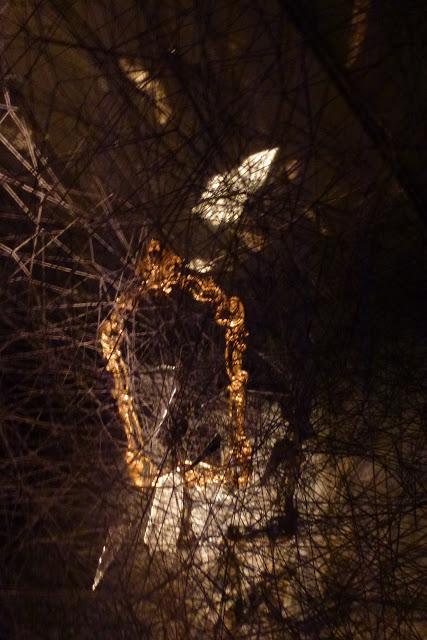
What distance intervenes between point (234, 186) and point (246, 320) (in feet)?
0.68

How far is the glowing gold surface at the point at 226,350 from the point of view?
38.6 inches

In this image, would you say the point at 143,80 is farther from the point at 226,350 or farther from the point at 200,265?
the point at 226,350

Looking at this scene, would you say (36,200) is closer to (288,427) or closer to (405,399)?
(288,427)

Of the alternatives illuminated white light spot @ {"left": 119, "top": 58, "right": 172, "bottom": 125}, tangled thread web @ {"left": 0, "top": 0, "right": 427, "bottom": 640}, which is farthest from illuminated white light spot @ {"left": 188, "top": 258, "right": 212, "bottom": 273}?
illuminated white light spot @ {"left": 119, "top": 58, "right": 172, "bottom": 125}

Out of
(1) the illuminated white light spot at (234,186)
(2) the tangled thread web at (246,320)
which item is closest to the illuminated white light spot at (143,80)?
(2) the tangled thread web at (246,320)

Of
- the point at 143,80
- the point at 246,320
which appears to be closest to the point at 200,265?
the point at 246,320

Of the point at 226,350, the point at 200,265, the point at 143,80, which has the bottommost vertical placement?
the point at 226,350

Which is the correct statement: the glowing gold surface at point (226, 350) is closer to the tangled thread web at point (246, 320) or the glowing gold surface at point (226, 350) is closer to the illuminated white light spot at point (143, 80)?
the tangled thread web at point (246, 320)

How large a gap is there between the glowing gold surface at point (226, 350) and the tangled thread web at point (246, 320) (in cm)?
2

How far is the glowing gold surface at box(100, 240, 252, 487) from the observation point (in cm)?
98

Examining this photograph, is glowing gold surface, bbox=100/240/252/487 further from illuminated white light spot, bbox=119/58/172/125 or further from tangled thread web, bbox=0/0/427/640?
illuminated white light spot, bbox=119/58/172/125

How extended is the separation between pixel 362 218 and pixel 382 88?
0.19 m

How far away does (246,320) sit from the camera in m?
1.04

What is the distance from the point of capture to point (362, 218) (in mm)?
953
